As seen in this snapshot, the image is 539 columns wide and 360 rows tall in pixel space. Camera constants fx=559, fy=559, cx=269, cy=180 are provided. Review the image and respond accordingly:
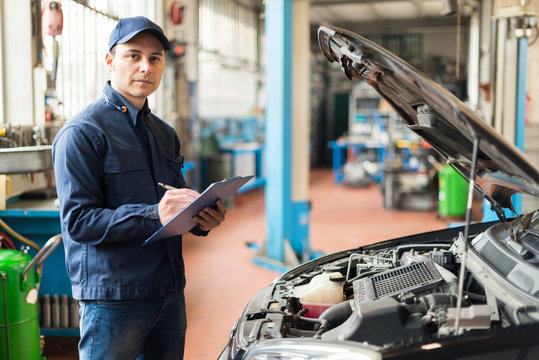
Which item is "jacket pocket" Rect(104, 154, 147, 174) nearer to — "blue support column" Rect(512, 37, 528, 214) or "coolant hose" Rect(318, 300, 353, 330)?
"coolant hose" Rect(318, 300, 353, 330)

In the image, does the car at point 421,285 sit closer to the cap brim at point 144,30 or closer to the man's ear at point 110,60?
the cap brim at point 144,30

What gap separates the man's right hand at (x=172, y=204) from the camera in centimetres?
170

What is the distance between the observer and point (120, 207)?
1.72 meters

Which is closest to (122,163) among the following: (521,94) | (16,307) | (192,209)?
(192,209)

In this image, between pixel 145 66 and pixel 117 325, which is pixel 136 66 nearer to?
pixel 145 66

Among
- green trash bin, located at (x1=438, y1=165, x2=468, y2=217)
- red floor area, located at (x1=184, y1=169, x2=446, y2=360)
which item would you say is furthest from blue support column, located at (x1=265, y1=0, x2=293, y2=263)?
green trash bin, located at (x1=438, y1=165, x2=468, y2=217)

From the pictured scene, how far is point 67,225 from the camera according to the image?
168 cm

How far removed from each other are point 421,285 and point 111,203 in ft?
3.35

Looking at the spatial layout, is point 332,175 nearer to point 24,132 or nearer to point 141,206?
point 24,132

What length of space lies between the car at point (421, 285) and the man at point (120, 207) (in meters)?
0.33

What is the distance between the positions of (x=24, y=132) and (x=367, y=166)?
896 centimetres

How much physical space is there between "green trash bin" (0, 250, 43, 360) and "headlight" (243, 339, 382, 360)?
1749 millimetres

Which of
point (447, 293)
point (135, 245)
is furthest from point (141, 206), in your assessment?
point (447, 293)

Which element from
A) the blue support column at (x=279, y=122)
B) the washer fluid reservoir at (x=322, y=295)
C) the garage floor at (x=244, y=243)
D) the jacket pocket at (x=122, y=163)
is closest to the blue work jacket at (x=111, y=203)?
the jacket pocket at (x=122, y=163)
